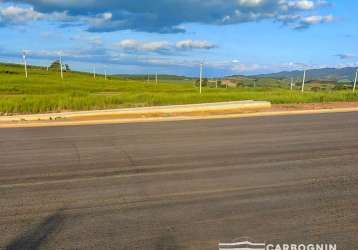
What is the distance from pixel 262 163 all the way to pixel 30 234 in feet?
18.6

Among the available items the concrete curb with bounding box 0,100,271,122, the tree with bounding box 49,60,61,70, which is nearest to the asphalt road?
the concrete curb with bounding box 0,100,271,122

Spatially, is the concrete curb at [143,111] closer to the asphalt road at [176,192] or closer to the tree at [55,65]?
the asphalt road at [176,192]

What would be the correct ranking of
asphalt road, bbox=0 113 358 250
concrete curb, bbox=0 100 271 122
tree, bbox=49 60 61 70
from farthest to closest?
tree, bbox=49 60 61 70
concrete curb, bbox=0 100 271 122
asphalt road, bbox=0 113 358 250

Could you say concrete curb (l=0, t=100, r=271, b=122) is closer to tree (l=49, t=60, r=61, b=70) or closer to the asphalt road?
the asphalt road

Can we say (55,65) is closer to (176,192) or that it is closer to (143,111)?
(143,111)

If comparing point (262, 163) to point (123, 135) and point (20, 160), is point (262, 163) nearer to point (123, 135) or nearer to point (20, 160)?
point (20, 160)

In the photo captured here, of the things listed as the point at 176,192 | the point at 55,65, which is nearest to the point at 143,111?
the point at 176,192

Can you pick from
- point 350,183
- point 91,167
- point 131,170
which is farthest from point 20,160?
point 350,183

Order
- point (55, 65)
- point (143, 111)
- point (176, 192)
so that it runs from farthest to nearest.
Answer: point (55, 65), point (143, 111), point (176, 192)

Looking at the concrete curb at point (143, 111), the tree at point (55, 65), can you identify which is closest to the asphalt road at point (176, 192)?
the concrete curb at point (143, 111)

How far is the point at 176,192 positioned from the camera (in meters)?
7.63

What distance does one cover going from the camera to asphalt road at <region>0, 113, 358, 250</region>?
568cm

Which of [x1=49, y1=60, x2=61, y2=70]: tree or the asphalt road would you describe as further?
[x1=49, y1=60, x2=61, y2=70]: tree

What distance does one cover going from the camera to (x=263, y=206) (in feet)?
22.4
